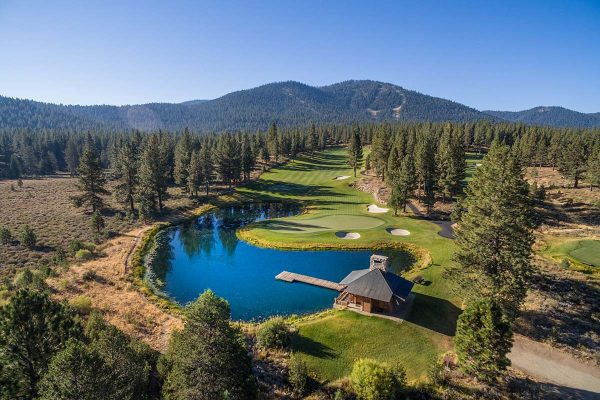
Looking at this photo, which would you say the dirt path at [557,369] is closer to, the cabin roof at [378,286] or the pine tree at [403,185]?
the cabin roof at [378,286]

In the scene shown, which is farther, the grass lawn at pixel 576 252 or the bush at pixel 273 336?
the grass lawn at pixel 576 252

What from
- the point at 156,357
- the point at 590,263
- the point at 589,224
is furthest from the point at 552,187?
the point at 156,357

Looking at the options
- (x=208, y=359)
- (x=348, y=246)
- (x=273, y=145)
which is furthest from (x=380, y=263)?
(x=273, y=145)

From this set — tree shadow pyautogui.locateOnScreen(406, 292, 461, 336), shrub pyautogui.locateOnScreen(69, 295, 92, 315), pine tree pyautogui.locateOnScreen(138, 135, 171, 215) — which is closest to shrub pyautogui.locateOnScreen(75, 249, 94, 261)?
shrub pyautogui.locateOnScreen(69, 295, 92, 315)

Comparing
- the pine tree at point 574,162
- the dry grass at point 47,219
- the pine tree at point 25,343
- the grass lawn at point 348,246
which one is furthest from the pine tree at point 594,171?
the pine tree at point 25,343

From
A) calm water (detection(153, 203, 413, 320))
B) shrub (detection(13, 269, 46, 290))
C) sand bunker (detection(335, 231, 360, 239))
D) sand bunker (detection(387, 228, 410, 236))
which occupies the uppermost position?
sand bunker (detection(387, 228, 410, 236))

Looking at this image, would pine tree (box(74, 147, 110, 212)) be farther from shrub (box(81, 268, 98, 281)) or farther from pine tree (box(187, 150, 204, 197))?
shrub (box(81, 268, 98, 281))
